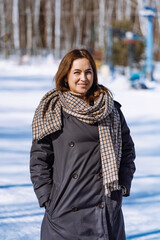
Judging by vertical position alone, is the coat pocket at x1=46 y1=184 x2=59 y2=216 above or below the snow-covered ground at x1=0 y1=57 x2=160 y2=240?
above

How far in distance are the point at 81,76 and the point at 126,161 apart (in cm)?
46

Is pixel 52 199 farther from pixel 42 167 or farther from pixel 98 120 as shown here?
pixel 98 120

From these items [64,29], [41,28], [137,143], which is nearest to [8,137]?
[137,143]

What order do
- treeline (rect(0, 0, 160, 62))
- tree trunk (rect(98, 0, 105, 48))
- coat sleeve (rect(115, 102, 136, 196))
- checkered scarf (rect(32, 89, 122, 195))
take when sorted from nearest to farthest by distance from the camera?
1. checkered scarf (rect(32, 89, 122, 195))
2. coat sleeve (rect(115, 102, 136, 196))
3. tree trunk (rect(98, 0, 105, 48))
4. treeline (rect(0, 0, 160, 62))

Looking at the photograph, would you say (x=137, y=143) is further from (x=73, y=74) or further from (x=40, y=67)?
(x=40, y=67)

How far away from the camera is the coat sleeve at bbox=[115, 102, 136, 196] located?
2.01 m

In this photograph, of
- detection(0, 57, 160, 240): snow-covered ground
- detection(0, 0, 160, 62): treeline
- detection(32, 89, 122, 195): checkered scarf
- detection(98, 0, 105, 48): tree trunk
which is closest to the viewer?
detection(32, 89, 122, 195): checkered scarf

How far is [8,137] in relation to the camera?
6.75 m

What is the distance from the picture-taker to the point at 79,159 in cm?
188

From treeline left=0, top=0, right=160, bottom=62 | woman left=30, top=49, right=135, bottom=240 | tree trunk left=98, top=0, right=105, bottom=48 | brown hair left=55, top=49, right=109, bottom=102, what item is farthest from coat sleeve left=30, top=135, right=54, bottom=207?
treeline left=0, top=0, right=160, bottom=62

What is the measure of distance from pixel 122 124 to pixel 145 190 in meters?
2.44

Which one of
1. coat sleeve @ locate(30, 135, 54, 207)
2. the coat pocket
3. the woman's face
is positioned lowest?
the coat pocket

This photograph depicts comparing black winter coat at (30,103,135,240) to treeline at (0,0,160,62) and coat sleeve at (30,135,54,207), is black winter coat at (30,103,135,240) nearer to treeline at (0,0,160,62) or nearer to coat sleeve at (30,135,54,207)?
coat sleeve at (30,135,54,207)

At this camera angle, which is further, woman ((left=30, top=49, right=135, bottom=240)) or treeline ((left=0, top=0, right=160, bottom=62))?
treeline ((left=0, top=0, right=160, bottom=62))
